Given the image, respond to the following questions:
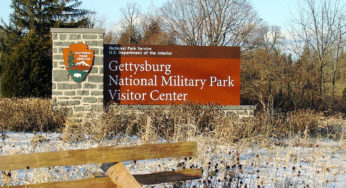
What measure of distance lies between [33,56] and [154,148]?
11975 millimetres

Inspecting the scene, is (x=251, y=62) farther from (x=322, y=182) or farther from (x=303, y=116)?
(x=322, y=182)

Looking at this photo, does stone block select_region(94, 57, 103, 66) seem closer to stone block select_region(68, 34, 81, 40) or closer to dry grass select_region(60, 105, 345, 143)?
stone block select_region(68, 34, 81, 40)

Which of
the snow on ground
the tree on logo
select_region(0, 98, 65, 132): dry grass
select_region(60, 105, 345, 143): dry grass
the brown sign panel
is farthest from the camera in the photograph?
the brown sign panel

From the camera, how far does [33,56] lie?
14.2 m

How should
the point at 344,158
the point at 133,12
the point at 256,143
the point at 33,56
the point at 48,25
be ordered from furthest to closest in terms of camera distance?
1. the point at 133,12
2. the point at 48,25
3. the point at 33,56
4. the point at 256,143
5. the point at 344,158

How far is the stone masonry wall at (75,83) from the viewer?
980cm

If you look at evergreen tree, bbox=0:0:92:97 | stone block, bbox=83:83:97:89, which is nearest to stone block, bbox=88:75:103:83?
stone block, bbox=83:83:97:89

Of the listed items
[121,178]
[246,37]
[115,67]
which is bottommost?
[121,178]

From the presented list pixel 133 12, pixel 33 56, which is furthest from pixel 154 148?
pixel 133 12

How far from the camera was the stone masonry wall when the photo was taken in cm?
980

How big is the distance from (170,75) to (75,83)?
8.18 ft

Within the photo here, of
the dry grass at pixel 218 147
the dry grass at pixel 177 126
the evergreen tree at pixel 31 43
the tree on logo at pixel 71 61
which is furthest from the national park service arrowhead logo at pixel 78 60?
the evergreen tree at pixel 31 43

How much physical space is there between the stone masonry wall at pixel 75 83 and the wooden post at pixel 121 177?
21.6ft

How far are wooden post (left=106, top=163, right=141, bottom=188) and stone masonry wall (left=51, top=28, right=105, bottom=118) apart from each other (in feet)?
21.6
